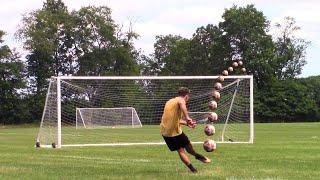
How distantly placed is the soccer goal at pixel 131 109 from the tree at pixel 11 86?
31001 mm

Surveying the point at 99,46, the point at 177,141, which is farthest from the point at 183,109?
the point at 99,46

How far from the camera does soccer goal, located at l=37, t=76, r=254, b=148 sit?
2867 centimetres

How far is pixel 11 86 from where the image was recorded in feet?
275

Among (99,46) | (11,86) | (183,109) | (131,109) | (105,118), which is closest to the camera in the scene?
(183,109)

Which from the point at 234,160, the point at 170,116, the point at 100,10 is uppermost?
the point at 100,10

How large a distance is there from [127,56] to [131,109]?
149 ft

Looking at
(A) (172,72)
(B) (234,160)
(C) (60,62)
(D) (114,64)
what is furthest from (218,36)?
(B) (234,160)

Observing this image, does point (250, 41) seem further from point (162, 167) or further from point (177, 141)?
point (177, 141)

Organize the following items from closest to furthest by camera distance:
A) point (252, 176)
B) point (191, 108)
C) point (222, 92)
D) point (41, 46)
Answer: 1. point (252, 176)
2. point (222, 92)
3. point (191, 108)
4. point (41, 46)

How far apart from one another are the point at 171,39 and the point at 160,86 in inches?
2785

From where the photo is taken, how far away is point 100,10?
92.6m

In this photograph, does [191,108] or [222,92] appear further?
[191,108]

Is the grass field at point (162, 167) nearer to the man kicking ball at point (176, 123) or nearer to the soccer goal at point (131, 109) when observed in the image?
the man kicking ball at point (176, 123)

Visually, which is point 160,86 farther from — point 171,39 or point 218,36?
point 171,39
